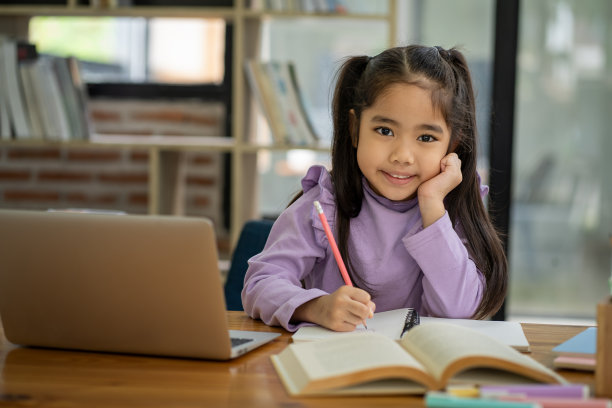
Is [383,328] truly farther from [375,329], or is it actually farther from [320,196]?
[320,196]

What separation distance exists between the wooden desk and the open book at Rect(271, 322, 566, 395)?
0.02 metres

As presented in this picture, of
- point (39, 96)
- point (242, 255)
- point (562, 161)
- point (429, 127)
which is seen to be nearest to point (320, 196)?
point (429, 127)

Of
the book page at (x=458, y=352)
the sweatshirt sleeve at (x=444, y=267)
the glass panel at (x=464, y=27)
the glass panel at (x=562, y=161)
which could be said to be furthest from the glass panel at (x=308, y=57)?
the book page at (x=458, y=352)

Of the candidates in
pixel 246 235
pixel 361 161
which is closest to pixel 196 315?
pixel 361 161

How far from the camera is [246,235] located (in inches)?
74.5

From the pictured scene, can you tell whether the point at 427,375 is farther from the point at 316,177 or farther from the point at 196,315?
the point at 316,177

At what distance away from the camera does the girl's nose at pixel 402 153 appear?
4.81 feet

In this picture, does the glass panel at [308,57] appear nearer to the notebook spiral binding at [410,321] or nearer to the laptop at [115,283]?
the notebook spiral binding at [410,321]

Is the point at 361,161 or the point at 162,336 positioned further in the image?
the point at 361,161

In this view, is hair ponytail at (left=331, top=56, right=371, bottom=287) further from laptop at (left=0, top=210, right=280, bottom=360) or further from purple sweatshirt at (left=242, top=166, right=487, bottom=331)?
laptop at (left=0, top=210, right=280, bottom=360)

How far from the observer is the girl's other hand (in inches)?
45.9

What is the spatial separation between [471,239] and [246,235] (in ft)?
1.87

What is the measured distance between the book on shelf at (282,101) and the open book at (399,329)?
151cm

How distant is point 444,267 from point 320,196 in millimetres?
286
